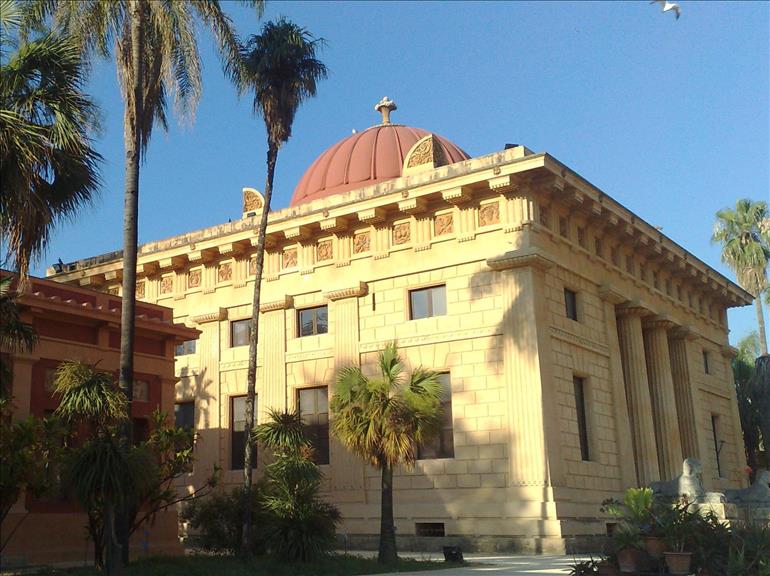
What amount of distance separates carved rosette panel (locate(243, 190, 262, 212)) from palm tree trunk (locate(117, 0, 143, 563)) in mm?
16221

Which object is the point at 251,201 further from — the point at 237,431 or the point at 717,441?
the point at 717,441

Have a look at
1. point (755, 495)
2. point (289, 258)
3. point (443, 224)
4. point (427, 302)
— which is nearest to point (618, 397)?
point (755, 495)

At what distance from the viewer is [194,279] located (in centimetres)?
3528

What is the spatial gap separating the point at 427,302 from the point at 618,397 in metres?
7.67

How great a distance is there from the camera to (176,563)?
62.6ft

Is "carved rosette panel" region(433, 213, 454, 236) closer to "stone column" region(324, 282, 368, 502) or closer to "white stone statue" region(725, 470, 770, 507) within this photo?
"stone column" region(324, 282, 368, 502)

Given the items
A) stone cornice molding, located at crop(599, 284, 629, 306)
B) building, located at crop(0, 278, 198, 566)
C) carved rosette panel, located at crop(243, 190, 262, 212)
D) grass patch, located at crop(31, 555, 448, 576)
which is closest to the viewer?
grass patch, located at crop(31, 555, 448, 576)

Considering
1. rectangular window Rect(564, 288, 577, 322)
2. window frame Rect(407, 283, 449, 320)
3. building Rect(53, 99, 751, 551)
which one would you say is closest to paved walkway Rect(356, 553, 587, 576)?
building Rect(53, 99, 751, 551)

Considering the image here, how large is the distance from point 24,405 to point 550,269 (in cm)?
1617

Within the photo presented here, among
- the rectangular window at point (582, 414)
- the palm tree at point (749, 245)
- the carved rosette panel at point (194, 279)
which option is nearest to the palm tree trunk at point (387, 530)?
the rectangular window at point (582, 414)

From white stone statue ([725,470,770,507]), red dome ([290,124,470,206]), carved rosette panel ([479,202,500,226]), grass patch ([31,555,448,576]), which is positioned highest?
red dome ([290,124,470,206])

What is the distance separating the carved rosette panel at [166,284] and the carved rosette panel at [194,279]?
95cm

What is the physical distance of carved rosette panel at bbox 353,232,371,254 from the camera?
102 feet

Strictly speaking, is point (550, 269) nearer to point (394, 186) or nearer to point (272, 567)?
point (394, 186)
